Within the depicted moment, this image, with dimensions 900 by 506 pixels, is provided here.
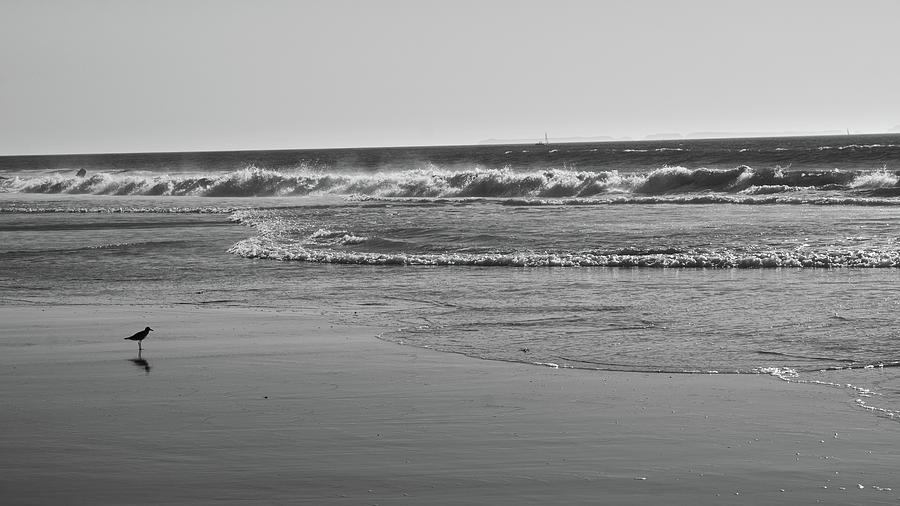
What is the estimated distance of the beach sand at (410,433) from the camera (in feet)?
17.5

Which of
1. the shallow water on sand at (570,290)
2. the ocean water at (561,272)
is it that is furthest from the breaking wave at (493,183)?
the shallow water on sand at (570,290)

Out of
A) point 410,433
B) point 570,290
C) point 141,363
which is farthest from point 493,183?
point 410,433

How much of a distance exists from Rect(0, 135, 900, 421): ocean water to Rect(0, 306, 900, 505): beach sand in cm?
80

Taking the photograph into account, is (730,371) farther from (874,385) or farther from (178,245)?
(178,245)

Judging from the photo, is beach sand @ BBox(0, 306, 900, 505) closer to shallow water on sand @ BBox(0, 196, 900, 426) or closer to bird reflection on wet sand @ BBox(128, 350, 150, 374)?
bird reflection on wet sand @ BBox(128, 350, 150, 374)

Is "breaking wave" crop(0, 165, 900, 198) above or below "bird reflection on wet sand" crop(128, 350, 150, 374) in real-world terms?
above

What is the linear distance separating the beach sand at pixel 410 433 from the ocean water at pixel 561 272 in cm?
80

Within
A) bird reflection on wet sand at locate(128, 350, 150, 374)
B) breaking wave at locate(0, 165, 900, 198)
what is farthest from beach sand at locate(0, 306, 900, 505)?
breaking wave at locate(0, 165, 900, 198)

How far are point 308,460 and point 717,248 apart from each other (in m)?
12.8

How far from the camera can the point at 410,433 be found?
6.38 meters

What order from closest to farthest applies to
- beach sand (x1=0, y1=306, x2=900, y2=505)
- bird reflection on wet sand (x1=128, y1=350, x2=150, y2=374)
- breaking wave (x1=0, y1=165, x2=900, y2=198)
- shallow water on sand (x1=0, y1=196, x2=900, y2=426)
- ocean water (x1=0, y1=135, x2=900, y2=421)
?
1. beach sand (x1=0, y1=306, x2=900, y2=505)
2. bird reflection on wet sand (x1=128, y1=350, x2=150, y2=374)
3. shallow water on sand (x1=0, y1=196, x2=900, y2=426)
4. ocean water (x1=0, y1=135, x2=900, y2=421)
5. breaking wave (x1=0, y1=165, x2=900, y2=198)

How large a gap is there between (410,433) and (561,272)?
30.4 ft

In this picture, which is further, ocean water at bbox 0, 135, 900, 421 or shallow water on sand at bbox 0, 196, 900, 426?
ocean water at bbox 0, 135, 900, 421

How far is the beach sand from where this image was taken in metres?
5.33
